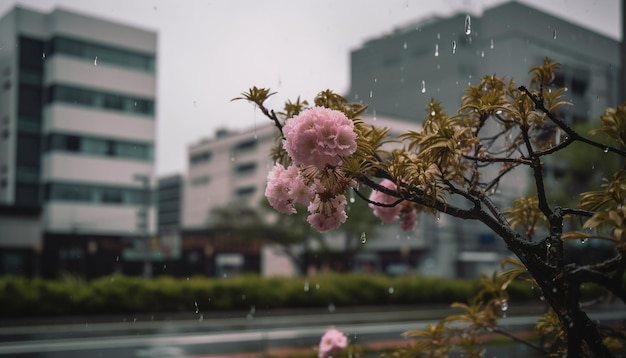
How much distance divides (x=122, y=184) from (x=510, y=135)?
48.6 metres

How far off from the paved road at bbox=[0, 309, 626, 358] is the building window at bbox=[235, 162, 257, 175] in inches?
1890

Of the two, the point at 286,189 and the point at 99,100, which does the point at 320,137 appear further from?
the point at 99,100

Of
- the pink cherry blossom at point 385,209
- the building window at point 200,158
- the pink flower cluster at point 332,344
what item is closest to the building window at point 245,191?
the building window at point 200,158

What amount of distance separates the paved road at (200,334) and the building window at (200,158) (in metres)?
55.3

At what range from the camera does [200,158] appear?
78.8m

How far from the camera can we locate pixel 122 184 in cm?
4953

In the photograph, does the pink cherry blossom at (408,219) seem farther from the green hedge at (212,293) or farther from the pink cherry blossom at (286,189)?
the green hedge at (212,293)

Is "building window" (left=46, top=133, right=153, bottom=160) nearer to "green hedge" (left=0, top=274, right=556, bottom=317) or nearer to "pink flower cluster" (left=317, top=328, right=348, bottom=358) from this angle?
"green hedge" (left=0, top=274, right=556, bottom=317)

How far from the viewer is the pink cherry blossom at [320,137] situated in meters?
2.25

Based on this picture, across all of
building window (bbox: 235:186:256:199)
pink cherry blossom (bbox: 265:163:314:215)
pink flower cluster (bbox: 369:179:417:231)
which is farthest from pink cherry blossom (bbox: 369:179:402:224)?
building window (bbox: 235:186:256:199)

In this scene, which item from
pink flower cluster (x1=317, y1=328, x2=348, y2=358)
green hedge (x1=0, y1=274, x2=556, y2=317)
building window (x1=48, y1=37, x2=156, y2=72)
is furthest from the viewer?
building window (x1=48, y1=37, x2=156, y2=72)

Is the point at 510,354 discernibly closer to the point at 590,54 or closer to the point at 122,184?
the point at 590,54

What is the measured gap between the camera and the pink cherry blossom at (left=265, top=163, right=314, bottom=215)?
8.35ft

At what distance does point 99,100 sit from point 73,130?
305 centimetres
